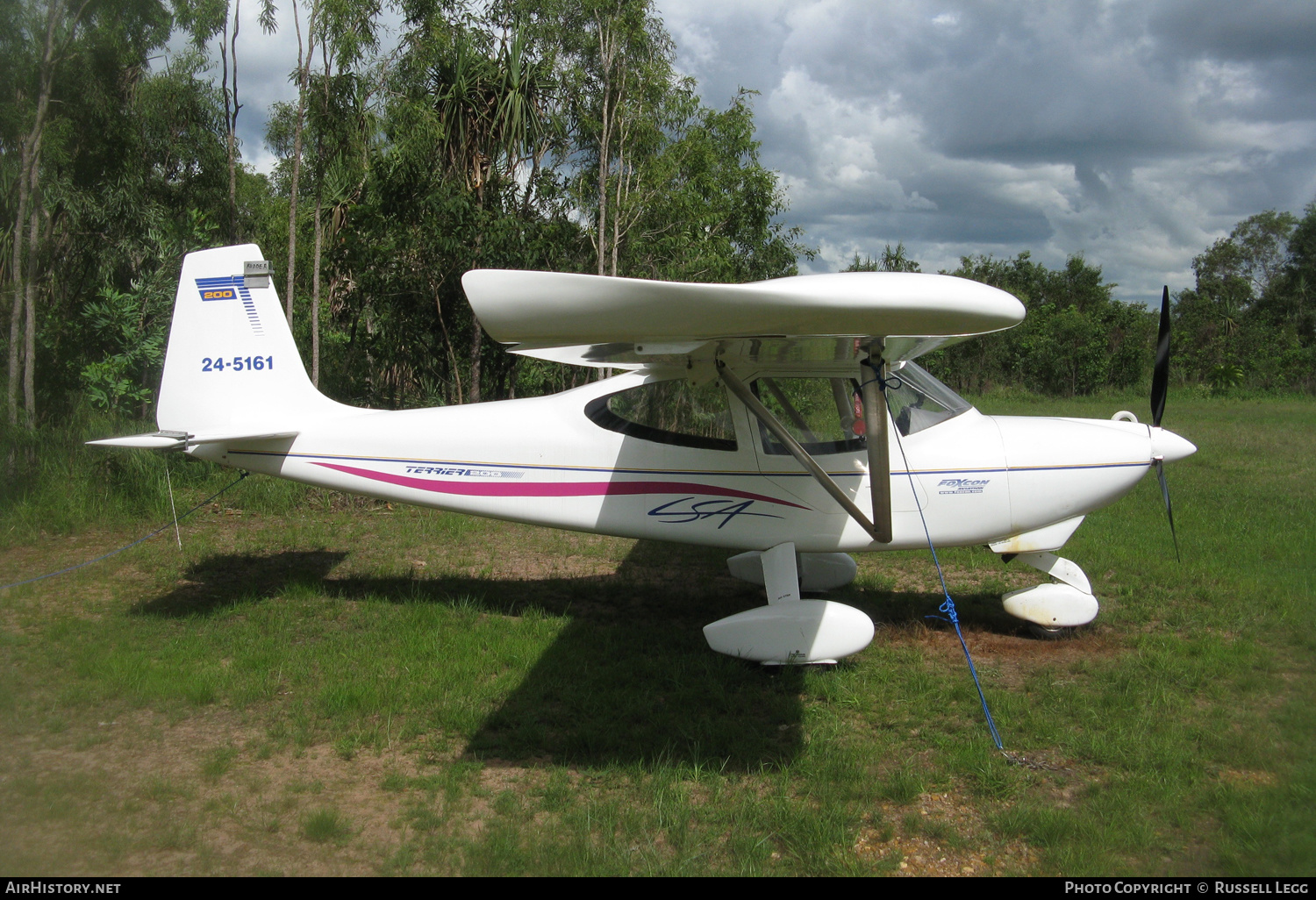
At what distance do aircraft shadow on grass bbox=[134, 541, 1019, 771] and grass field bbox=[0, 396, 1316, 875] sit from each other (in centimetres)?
3

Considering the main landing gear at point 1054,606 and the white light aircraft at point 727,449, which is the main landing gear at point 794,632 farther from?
the main landing gear at point 1054,606

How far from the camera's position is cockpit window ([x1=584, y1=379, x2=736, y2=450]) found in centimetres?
534

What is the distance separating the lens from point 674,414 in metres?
5.43

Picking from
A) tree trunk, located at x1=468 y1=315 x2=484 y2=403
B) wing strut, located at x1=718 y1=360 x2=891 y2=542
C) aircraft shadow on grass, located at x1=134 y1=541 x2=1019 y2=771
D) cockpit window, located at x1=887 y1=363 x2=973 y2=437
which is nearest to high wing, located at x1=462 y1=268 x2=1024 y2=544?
wing strut, located at x1=718 y1=360 x2=891 y2=542

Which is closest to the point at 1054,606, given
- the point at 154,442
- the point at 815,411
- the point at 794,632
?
the point at 794,632

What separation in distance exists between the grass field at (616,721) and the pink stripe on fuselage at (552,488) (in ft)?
3.33

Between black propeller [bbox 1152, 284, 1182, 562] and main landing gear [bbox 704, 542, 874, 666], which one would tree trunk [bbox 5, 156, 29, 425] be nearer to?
main landing gear [bbox 704, 542, 874, 666]

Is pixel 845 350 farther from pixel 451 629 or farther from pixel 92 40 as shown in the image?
pixel 92 40

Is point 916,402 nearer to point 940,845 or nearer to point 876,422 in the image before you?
point 876,422

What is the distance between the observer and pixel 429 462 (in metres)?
5.61

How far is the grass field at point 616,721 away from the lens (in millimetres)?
3014

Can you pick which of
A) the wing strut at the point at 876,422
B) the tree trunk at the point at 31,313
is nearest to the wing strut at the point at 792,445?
the wing strut at the point at 876,422

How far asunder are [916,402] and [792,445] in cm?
119

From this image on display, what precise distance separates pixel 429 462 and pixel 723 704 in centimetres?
273
